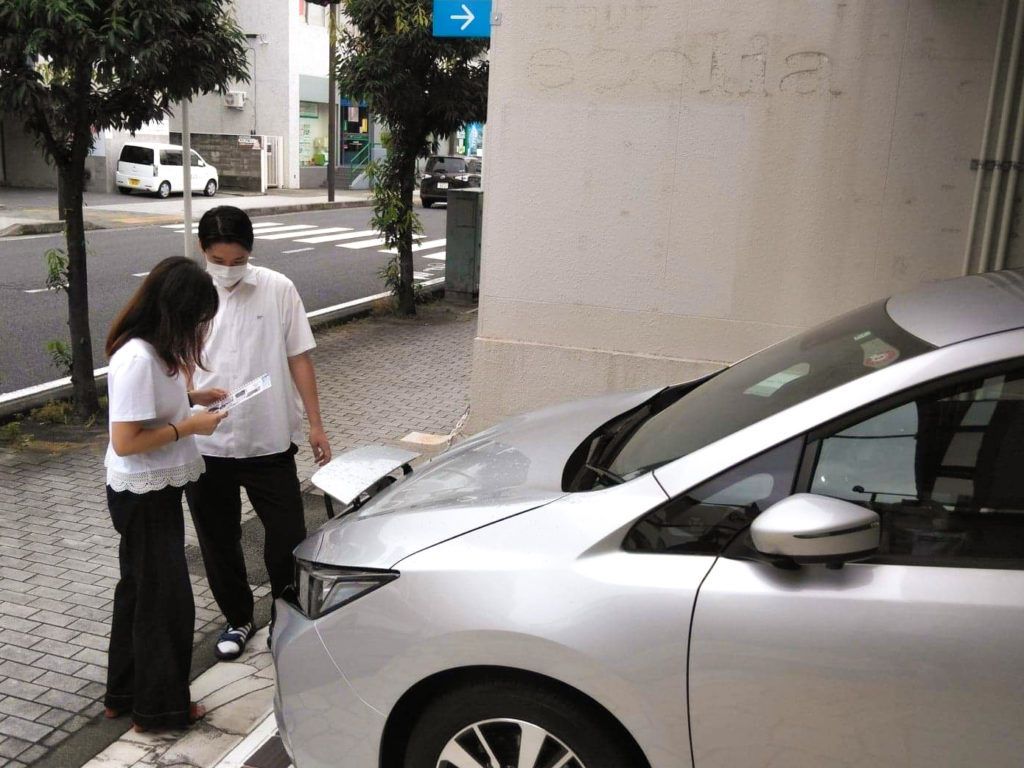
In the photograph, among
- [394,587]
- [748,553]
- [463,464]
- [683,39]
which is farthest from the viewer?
[683,39]

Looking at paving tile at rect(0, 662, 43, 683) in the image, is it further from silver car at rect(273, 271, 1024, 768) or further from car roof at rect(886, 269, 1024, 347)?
car roof at rect(886, 269, 1024, 347)

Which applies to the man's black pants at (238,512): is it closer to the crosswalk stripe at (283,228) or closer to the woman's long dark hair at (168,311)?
the woman's long dark hair at (168,311)

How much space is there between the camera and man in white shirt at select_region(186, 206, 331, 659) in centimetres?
372

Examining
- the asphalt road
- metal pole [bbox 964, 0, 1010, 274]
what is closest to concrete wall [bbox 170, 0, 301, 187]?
the asphalt road

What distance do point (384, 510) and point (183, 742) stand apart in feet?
Answer: 4.17

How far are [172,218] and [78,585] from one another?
20.0 metres

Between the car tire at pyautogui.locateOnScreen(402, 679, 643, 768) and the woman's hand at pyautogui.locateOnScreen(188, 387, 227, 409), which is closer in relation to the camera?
the car tire at pyautogui.locateOnScreen(402, 679, 643, 768)

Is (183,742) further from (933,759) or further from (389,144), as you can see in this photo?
(389,144)

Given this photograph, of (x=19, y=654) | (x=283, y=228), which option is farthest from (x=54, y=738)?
(x=283, y=228)

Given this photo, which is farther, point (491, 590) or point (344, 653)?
point (344, 653)

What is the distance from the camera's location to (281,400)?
3826 mm

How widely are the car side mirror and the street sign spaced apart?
21.4 ft

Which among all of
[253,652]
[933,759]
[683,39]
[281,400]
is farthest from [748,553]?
[683,39]

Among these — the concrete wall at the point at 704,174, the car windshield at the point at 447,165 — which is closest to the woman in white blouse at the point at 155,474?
the concrete wall at the point at 704,174
